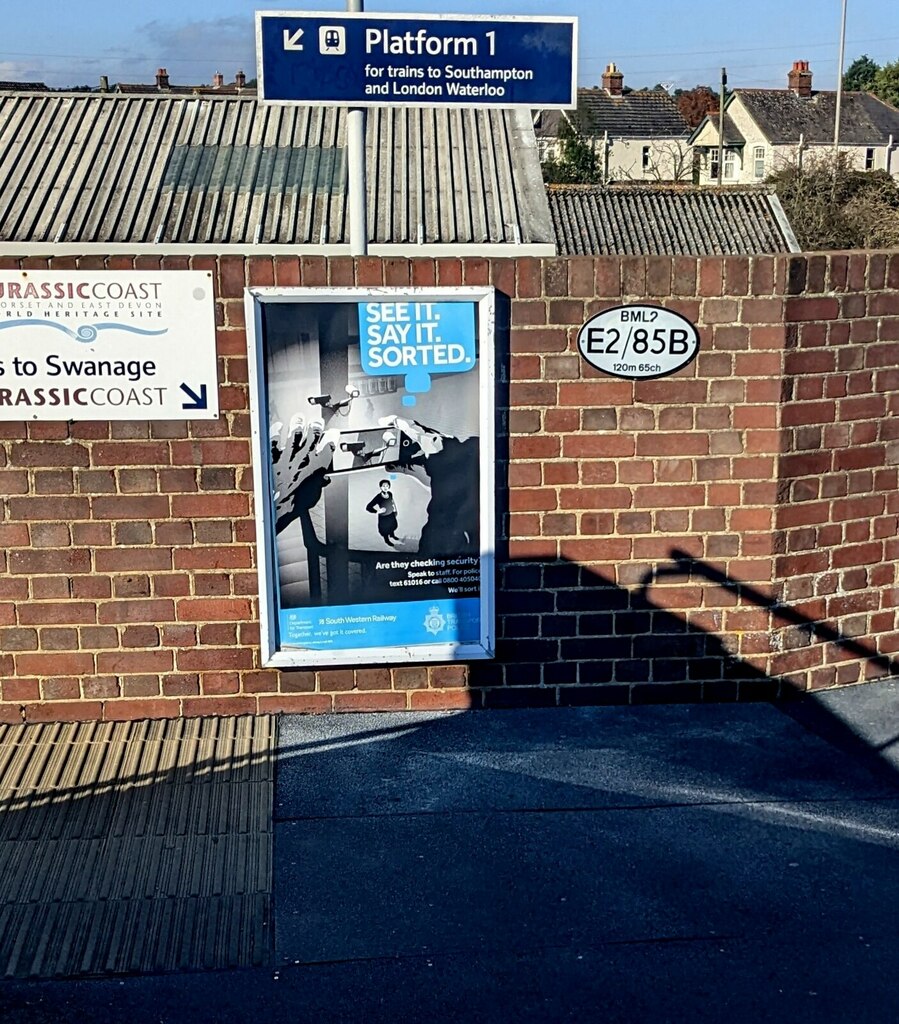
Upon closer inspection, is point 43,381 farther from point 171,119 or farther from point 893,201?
point 893,201

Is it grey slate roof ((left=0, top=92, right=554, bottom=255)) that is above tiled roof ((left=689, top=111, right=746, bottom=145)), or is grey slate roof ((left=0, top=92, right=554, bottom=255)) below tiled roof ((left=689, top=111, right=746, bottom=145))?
below

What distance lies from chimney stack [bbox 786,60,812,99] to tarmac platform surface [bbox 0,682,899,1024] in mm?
78056

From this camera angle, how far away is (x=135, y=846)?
16.1ft

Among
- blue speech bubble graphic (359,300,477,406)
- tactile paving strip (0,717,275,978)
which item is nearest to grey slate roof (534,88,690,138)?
blue speech bubble graphic (359,300,477,406)

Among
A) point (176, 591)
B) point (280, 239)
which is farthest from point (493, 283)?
point (280, 239)

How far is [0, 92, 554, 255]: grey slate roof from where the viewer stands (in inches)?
679

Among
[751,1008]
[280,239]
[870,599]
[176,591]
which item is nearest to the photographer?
[751,1008]

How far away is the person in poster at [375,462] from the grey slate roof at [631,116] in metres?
69.5

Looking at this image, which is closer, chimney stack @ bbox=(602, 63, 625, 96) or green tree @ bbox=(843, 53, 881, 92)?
chimney stack @ bbox=(602, 63, 625, 96)

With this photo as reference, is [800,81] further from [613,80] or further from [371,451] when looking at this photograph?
[371,451]

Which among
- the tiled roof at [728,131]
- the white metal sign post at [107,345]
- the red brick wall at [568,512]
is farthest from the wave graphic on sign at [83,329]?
the tiled roof at [728,131]

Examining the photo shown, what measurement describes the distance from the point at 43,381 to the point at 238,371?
99 centimetres

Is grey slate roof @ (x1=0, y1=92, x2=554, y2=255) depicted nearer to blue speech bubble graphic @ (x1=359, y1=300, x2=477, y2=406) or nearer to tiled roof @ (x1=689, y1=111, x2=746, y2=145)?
blue speech bubble graphic @ (x1=359, y1=300, x2=477, y2=406)

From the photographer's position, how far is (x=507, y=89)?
638 centimetres
